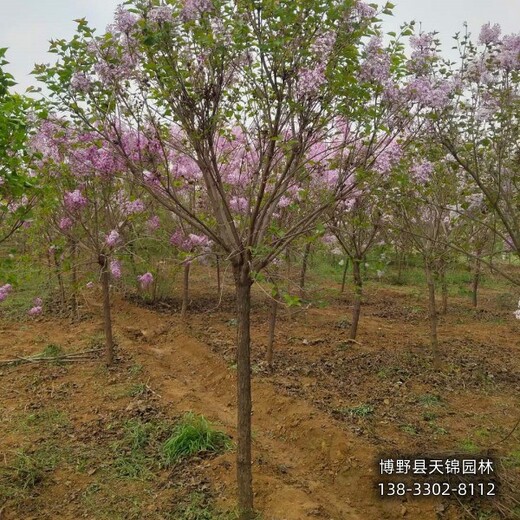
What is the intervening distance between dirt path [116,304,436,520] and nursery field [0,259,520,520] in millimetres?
18

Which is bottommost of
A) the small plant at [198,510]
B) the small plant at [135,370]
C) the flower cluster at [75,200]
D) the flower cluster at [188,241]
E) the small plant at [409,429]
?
the small plant at [198,510]

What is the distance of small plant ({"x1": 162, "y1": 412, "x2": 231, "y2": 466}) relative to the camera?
Answer: 5305mm

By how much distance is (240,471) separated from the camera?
409 centimetres

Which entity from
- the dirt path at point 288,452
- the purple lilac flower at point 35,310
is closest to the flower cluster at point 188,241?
the dirt path at point 288,452

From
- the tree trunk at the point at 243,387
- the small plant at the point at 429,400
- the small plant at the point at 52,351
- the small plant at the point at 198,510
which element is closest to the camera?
the tree trunk at the point at 243,387

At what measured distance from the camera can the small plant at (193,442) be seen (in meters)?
5.30

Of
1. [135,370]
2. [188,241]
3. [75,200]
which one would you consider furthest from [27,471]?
[188,241]

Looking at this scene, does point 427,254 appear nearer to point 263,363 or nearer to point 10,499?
point 263,363

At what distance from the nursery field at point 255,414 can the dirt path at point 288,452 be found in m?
0.02

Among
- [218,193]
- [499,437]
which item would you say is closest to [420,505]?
[499,437]

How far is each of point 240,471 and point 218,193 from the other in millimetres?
2274

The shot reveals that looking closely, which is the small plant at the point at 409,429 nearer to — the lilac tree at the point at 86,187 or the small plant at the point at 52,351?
the lilac tree at the point at 86,187

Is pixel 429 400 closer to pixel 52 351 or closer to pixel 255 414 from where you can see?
pixel 255 414

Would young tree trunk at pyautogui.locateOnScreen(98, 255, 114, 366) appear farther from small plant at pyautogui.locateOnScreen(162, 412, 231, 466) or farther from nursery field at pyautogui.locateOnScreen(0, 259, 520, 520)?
Result: small plant at pyautogui.locateOnScreen(162, 412, 231, 466)
